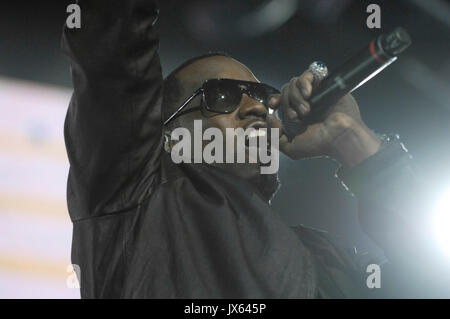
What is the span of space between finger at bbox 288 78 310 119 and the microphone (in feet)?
0.08

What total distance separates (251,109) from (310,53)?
1561 mm

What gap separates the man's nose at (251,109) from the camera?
1.65 m

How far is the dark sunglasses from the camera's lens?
1.66 m

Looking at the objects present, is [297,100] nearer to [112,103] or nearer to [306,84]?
[306,84]

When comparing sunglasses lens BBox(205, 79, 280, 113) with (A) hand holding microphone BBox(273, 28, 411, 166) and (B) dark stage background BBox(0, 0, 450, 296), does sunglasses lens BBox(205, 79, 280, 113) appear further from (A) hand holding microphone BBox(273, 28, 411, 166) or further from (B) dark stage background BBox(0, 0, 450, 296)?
(B) dark stage background BBox(0, 0, 450, 296)

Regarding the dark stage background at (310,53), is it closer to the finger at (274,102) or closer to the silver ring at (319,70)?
the finger at (274,102)

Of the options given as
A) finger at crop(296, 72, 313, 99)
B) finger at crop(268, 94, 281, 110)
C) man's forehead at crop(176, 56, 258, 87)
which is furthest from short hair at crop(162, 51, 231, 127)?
finger at crop(296, 72, 313, 99)

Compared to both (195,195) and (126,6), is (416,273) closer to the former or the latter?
(195,195)

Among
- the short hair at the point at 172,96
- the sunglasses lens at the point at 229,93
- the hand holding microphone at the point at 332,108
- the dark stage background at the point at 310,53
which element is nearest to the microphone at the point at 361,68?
the hand holding microphone at the point at 332,108

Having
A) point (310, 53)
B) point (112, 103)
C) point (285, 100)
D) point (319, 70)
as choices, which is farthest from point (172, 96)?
point (310, 53)

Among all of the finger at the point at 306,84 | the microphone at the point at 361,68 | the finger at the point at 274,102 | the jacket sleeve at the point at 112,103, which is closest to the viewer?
the jacket sleeve at the point at 112,103

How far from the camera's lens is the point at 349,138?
66.4 inches

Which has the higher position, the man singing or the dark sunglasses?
the dark sunglasses

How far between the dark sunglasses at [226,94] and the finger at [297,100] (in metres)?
0.16
